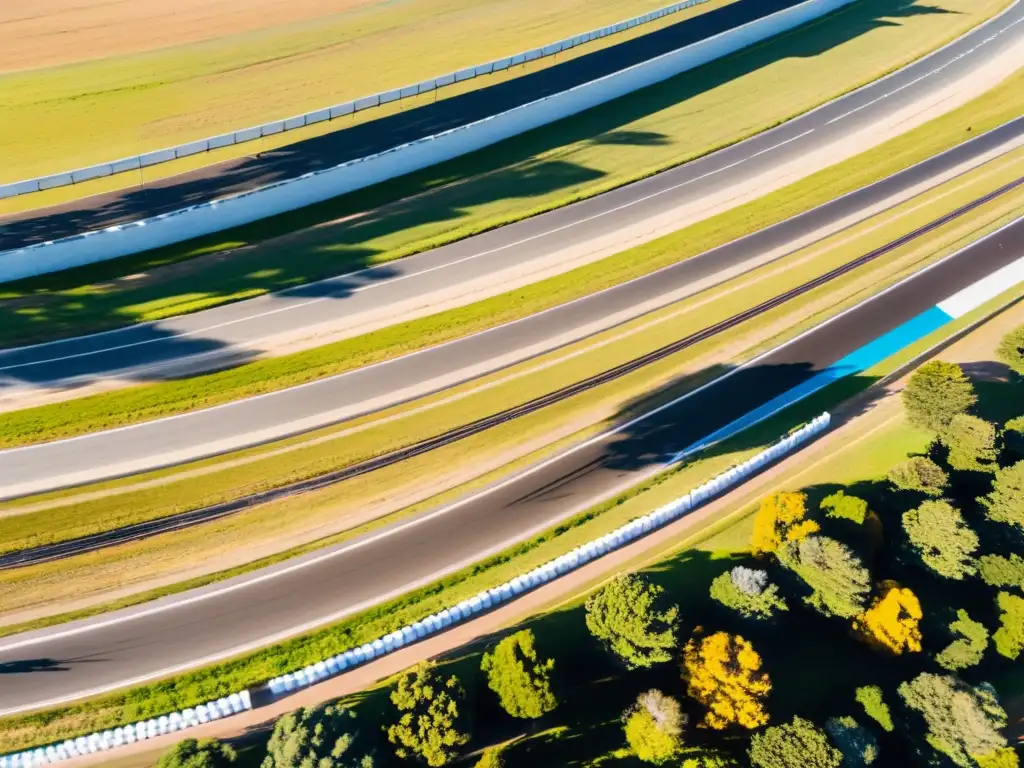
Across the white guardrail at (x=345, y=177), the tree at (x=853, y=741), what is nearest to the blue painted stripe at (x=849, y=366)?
the tree at (x=853, y=741)

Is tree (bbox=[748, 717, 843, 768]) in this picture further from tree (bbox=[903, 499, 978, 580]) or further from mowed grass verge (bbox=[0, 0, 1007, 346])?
mowed grass verge (bbox=[0, 0, 1007, 346])

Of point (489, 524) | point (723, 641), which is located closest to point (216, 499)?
point (489, 524)

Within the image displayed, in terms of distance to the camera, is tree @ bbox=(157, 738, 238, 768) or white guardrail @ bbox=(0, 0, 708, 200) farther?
white guardrail @ bbox=(0, 0, 708, 200)

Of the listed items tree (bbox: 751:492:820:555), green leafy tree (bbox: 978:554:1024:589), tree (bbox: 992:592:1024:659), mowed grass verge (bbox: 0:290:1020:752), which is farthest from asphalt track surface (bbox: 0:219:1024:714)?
tree (bbox: 992:592:1024:659)

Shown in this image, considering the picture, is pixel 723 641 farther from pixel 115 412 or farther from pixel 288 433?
pixel 115 412

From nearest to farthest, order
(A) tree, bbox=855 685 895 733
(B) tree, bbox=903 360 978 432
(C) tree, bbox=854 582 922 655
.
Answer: (A) tree, bbox=855 685 895 733 → (C) tree, bbox=854 582 922 655 → (B) tree, bbox=903 360 978 432

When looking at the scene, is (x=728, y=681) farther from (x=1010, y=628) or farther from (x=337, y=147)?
(x=337, y=147)

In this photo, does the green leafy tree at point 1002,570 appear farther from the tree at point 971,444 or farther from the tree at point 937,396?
the tree at point 937,396

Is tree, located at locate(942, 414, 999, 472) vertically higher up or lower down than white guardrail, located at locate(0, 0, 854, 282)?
lower down
